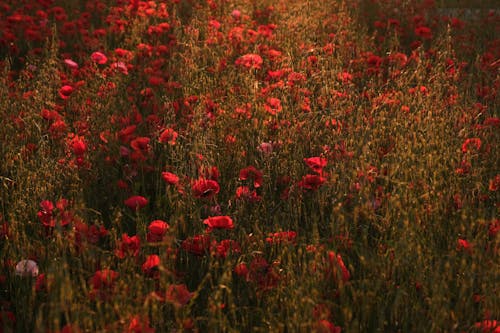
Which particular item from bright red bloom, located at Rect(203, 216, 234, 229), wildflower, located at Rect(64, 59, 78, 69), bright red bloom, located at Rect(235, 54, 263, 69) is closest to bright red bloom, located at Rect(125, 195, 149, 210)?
bright red bloom, located at Rect(203, 216, 234, 229)

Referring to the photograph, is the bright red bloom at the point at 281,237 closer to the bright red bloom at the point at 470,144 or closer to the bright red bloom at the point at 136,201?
the bright red bloom at the point at 136,201

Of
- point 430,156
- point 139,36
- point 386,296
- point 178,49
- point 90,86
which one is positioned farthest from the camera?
point 139,36

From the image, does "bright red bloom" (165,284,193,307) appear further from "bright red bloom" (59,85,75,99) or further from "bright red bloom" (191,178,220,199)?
"bright red bloom" (59,85,75,99)

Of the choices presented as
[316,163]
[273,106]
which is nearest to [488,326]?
[316,163]

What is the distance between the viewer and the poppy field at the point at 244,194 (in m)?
1.61

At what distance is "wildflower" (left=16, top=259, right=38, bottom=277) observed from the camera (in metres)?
1.75

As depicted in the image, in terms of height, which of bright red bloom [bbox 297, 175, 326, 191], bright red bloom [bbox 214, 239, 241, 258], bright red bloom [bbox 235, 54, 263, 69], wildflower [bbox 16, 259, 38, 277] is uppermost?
bright red bloom [bbox 235, 54, 263, 69]

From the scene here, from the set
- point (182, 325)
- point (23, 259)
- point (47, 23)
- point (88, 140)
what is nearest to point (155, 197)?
point (88, 140)

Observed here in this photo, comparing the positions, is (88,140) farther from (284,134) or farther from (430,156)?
(430,156)

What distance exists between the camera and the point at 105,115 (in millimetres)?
2785

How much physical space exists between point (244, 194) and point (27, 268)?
71 cm

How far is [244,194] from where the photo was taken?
2.13 m

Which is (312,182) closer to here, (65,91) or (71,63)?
(65,91)

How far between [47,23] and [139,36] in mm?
699
